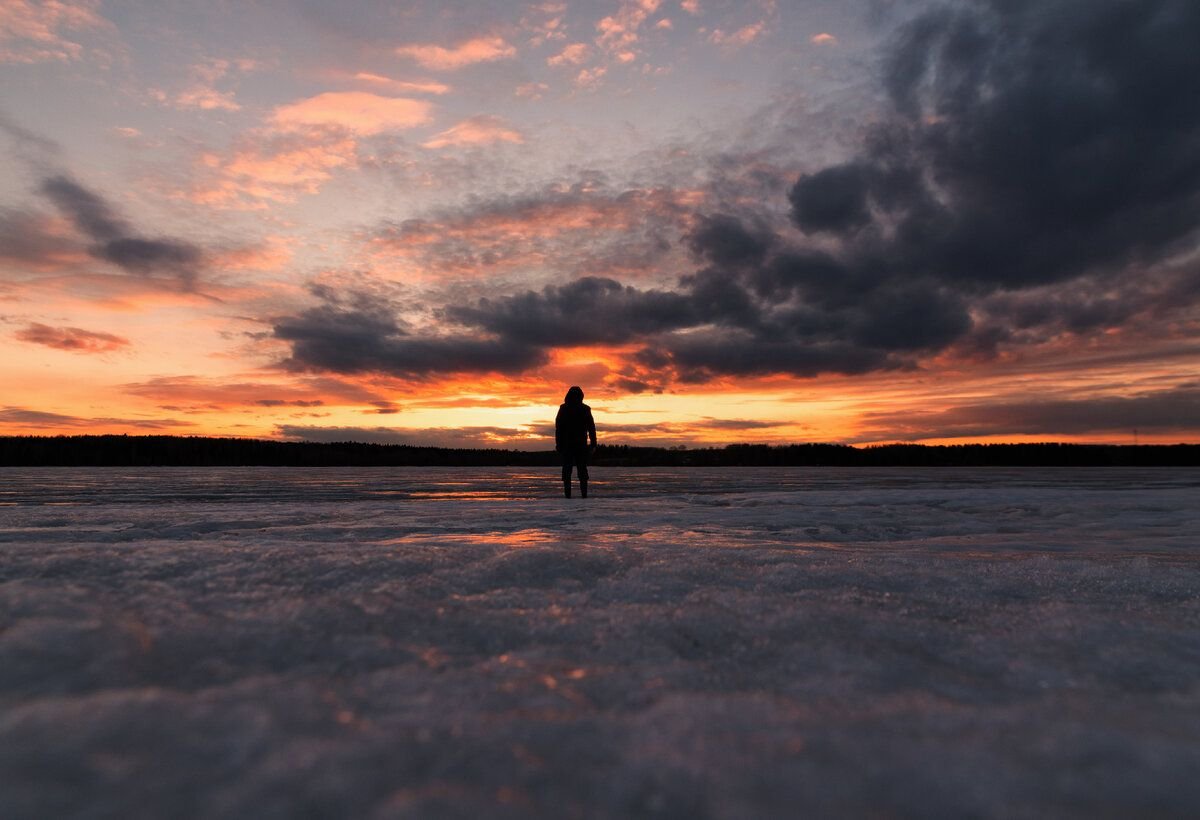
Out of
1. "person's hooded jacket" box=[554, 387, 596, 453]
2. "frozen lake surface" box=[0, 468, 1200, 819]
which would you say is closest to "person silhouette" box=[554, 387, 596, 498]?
"person's hooded jacket" box=[554, 387, 596, 453]

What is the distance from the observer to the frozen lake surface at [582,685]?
4.56 ft

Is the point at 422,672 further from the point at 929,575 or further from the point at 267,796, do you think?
the point at 929,575

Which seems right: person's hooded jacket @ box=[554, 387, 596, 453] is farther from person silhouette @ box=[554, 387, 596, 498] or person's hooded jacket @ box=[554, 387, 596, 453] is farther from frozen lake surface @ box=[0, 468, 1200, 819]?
frozen lake surface @ box=[0, 468, 1200, 819]

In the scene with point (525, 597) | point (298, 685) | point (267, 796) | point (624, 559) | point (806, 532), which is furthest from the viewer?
point (806, 532)

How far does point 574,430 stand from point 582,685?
38.0 feet

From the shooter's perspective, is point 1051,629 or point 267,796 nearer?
point 267,796

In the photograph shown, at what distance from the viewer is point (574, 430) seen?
1354 centimetres

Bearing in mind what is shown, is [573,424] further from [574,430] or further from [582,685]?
[582,685]

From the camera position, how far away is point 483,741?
1588mm

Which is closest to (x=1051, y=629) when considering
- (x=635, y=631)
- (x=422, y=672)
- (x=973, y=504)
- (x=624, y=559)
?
(x=635, y=631)

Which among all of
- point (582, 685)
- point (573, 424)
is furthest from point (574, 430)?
point (582, 685)

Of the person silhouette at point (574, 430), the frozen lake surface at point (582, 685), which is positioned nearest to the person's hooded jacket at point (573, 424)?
the person silhouette at point (574, 430)

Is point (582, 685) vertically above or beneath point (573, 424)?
beneath

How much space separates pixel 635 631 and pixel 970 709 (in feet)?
3.91
